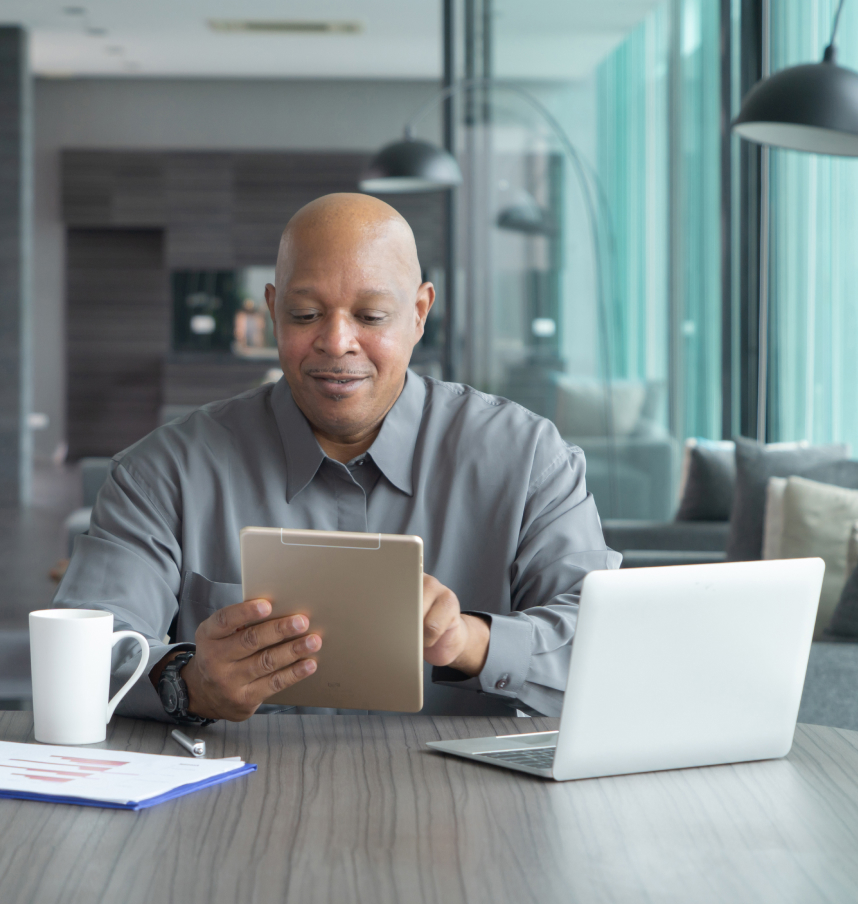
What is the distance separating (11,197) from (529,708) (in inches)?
302

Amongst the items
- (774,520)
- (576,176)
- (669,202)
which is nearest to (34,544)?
(576,176)

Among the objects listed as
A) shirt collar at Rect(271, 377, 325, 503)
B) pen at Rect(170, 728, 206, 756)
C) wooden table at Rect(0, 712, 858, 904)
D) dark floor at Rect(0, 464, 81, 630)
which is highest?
shirt collar at Rect(271, 377, 325, 503)

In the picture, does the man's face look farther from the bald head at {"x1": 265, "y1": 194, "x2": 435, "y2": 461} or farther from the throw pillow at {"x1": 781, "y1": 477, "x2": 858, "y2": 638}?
the throw pillow at {"x1": 781, "y1": 477, "x2": 858, "y2": 638}

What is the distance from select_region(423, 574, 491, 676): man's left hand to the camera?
3.67 feet

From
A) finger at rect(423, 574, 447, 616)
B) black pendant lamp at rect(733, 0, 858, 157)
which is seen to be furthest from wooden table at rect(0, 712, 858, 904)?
black pendant lamp at rect(733, 0, 858, 157)

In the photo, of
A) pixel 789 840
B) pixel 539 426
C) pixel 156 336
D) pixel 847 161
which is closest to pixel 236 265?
pixel 156 336

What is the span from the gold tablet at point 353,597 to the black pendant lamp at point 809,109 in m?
1.98

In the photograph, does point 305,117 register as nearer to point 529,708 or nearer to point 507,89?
point 507,89

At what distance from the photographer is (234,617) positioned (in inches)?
41.1

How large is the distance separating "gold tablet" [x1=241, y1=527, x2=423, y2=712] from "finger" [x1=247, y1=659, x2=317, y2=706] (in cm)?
2

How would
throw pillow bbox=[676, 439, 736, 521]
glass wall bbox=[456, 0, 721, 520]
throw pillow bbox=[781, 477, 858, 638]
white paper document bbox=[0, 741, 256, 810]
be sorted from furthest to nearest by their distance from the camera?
glass wall bbox=[456, 0, 721, 520]
throw pillow bbox=[676, 439, 736, 521]
throw pillow bbox=[781, 477, 858, 638]
white paper document bbox=[0, 741, 256, 810]

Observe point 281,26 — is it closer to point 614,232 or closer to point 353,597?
point 614,232

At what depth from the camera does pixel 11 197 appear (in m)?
8.02

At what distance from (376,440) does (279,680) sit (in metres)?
0.48
